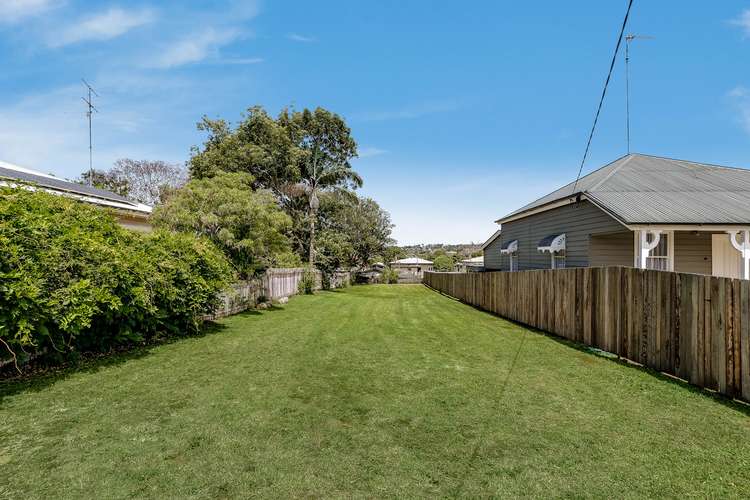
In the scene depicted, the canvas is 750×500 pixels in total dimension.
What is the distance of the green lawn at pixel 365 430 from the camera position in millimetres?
2584

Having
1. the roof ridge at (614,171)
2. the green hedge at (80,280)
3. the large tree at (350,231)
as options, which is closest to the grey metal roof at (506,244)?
the roof ridge at (614,171)

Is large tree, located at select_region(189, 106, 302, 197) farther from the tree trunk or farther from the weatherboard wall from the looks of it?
the weatherboard wall

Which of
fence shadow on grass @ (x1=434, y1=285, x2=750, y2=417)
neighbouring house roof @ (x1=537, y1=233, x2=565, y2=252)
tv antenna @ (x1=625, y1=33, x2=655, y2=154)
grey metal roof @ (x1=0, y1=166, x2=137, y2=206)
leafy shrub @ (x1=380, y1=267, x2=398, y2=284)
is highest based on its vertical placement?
tv antenna @ (x1=625, y1=33, x2=655, y2=154)

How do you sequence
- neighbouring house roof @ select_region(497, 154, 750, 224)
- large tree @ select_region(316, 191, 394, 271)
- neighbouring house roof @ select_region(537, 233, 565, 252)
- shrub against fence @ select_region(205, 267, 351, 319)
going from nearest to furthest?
neighbouring house roof @ select_region(497, 154, 750, 224), shrub against fence @ select_region(205, 267, 351, 319), neighbouring house roof @ select_region(537, 233, 565, 252), large tree @ select_region(316, 191, 394, 271)

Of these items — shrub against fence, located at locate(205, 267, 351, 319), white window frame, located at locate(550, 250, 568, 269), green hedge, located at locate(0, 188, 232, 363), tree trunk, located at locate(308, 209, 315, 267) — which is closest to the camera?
green hedge, located at locate(0, 188, 232, 363)

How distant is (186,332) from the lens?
8.02 m

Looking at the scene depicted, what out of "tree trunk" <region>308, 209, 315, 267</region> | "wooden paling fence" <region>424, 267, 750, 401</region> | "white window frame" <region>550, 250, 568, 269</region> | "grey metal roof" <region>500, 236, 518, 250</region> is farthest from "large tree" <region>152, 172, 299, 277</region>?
"tree trunk" <region>308, 209, 315, 267</region>

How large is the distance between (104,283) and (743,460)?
24.5 feet

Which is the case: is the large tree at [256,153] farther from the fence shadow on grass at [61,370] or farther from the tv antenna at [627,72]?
the fence shadow on grass at [61,370]

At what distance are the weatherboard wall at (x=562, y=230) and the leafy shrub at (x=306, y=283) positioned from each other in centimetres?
1103

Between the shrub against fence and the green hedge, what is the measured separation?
1771 mm

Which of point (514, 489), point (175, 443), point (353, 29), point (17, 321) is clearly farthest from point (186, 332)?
point (353, 29)

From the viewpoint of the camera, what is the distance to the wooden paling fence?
4.09 meters

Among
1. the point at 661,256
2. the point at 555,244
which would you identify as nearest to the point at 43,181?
the point at 555,244
